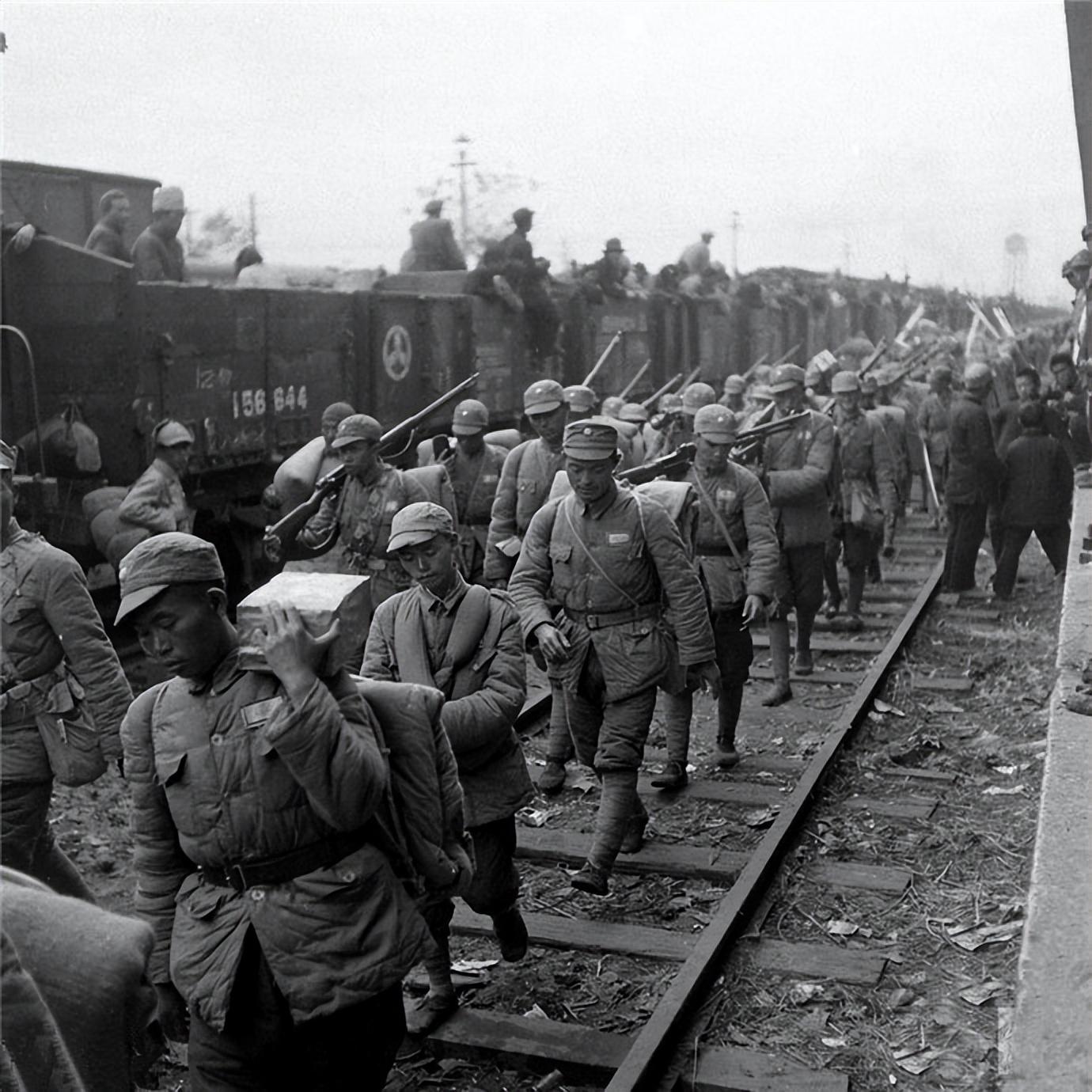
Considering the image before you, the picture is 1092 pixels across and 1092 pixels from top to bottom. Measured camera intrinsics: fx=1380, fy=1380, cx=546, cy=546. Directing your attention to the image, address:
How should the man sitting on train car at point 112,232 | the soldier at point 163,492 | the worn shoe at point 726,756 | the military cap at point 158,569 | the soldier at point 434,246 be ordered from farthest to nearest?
the soldier at point 434,246 → the man sitting on train car at point 112,232 → the soldier at point 163,492 → the worn shoe at point 726,756 → the military cap at point 158,569

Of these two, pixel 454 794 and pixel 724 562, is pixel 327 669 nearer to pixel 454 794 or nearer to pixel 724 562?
pixel 454 794

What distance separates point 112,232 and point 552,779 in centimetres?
633

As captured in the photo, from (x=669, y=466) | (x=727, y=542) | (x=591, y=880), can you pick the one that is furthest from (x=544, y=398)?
(x=591, y=880)

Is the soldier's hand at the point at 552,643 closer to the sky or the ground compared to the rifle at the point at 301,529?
closer to the ground

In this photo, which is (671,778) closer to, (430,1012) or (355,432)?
(355,432)

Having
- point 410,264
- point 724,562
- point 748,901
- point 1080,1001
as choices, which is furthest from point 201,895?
point 410,264

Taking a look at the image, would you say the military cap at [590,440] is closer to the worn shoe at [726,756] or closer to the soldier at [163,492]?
the worn shoe at [726,756]

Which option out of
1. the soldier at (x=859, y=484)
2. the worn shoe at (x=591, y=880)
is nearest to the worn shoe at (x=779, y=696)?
the soldier at (x=859, y=484)

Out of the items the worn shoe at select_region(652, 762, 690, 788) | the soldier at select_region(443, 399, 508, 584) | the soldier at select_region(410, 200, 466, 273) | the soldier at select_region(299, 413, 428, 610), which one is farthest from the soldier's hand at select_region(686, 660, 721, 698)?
the soldier at select_region(410, 200, 466, 273)

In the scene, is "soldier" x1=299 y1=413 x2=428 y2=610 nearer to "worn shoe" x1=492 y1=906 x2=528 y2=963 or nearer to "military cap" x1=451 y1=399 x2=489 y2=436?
"military cap" x1=451 y1=399 x2=489 y2=436

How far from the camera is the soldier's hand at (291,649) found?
2840 mm

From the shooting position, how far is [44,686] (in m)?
4.57

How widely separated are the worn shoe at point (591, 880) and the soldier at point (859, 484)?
5634 millimetres

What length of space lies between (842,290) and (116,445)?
25498 mm
